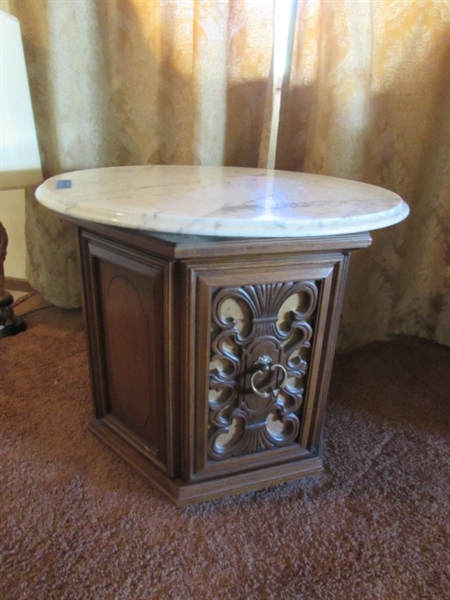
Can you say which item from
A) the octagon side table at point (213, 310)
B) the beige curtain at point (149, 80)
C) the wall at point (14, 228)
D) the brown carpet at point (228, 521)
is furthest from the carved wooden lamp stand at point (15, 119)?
the brown carpet at point (228, 521)

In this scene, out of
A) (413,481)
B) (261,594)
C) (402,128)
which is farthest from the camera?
(402,128)

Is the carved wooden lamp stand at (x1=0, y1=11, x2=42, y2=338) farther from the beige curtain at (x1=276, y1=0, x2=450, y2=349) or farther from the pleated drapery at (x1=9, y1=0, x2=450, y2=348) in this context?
the beige curtain at (x1=276, y1=0, x2=450, y2=349)

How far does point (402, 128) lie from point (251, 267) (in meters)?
0.80

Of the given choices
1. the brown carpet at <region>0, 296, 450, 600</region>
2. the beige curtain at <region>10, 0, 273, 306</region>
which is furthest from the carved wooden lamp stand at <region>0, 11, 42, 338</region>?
the brown carpet at <region>0, 296, 450, 600</region>

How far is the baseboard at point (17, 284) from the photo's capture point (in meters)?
1.76

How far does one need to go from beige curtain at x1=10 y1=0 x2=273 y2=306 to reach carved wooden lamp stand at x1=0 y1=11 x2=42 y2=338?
116 millimetres

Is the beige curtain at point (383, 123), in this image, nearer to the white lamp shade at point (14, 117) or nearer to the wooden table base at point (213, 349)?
the wooden table base at point (213, 349)

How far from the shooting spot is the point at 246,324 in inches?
29.8

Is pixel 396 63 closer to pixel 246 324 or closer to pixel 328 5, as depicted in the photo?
pixel 328 5

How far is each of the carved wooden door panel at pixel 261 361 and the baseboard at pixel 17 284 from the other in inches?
49.5

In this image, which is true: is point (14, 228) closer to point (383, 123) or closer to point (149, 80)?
point (149, 80)

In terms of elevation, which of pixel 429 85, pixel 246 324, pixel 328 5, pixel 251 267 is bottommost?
pixel 246 324

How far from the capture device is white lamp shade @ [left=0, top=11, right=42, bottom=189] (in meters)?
1.07

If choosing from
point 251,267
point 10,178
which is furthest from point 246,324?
point 10,178
